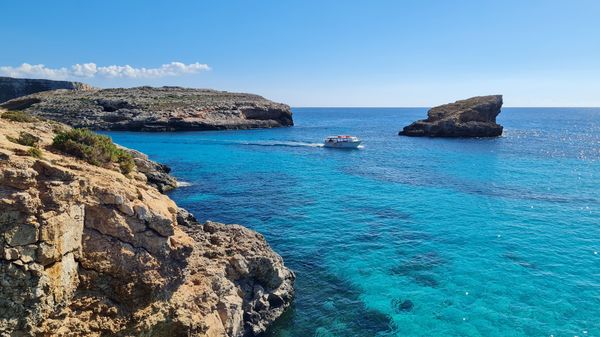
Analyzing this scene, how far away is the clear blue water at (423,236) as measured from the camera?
1944cm

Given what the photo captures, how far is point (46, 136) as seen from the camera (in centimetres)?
1680

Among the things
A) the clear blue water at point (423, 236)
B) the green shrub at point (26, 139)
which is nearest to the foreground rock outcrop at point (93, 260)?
the green shrub at point (26, 139)

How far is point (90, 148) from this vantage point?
1570cm

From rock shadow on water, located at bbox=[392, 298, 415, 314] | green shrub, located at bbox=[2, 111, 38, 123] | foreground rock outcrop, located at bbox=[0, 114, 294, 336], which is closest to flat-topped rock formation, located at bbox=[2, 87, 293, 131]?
green shrub, located at bbox=[2, 111, 38, 123]

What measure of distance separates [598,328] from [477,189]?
88.4 ft

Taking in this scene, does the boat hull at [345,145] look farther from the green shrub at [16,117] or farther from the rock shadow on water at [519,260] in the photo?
the green shrub at [16,117]

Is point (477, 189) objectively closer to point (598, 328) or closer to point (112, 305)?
point (598, 328)

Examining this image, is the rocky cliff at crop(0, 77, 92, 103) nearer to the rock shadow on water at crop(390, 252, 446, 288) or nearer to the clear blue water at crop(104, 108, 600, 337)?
the clear blue water at crop(104, 108, 600, 337)

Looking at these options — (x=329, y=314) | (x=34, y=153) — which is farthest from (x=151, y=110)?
(x=34, y=153)

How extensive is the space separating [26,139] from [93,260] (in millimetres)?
5408

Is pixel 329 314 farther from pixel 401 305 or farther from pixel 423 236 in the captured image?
pixel 423 236

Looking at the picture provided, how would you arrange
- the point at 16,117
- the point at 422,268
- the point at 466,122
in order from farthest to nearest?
the point at 466,122 → the point at 422,268 → the point at 16,117

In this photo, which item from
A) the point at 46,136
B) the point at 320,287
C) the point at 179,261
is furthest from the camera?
the point at 320,287

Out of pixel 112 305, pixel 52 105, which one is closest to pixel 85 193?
pixel 112 305
